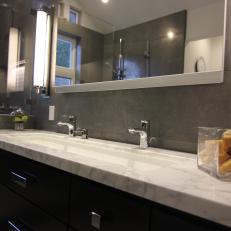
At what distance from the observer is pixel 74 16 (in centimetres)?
175

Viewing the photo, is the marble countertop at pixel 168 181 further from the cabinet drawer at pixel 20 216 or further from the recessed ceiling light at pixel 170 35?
the recessed ceiling light at pixel 170 35

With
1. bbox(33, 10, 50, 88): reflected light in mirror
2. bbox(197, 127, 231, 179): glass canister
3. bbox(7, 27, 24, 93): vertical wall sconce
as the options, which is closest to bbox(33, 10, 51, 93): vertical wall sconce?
bbox(33, 10, 50, 88): reflected light in mirror

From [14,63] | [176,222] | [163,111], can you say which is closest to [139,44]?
[163,111]

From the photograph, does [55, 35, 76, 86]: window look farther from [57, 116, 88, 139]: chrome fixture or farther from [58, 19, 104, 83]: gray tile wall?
[57, 116, 88, 139]: chrome fixture

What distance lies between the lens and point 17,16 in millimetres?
2295

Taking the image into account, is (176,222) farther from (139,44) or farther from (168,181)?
(139,44)

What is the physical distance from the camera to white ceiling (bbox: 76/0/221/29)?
1139mm

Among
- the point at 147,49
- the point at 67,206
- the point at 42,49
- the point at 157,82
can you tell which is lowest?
the point at 67,206

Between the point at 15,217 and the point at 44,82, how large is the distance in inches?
42.3

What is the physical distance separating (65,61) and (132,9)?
684 millimetres

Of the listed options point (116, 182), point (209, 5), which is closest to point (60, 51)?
point (209, 5)

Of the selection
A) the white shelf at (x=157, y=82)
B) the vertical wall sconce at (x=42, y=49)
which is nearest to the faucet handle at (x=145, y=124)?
the white shelf at (x=157, y=82)

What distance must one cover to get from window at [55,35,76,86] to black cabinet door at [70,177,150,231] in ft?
3.49

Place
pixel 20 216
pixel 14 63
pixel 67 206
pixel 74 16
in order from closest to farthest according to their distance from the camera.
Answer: pixel 67 206, pixel 20 216, pixel 74 16, pixel 14 63
